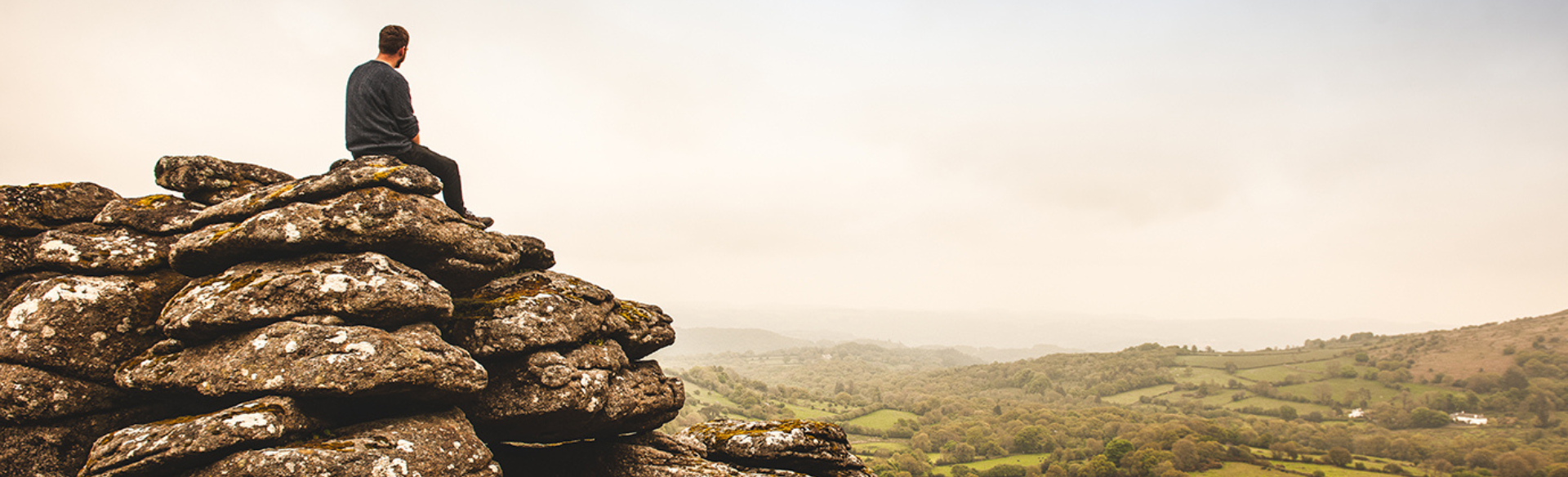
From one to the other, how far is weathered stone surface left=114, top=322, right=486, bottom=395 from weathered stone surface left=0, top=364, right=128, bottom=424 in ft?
2.05

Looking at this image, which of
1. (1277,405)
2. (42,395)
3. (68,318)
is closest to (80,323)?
(68,318)

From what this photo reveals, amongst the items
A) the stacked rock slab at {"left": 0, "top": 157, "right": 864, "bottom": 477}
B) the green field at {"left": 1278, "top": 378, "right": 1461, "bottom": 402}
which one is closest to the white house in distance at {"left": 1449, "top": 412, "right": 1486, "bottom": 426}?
the green field at {"left": 1278, "top": 378, "right": 1461, "bottom": 402}

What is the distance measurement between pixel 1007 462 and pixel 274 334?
12881 cm

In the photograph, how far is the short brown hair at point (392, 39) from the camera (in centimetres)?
1205

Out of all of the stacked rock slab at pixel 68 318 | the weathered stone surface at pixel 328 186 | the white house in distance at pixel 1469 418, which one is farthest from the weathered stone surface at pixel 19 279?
the white house in distance at pixel 1469 418

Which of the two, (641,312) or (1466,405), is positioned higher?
(641,312)

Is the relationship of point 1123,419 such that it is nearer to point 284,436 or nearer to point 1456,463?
point 1456,463

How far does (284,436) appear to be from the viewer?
28.1 ft

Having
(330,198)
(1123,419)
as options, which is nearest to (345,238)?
(330,198)

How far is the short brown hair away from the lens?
12.1 metres

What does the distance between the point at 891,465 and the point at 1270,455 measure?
78859 mm

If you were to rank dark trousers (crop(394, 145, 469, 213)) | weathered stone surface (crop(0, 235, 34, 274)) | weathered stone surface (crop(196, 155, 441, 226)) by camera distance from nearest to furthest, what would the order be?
1. weathered stone surface (crop(0, 235, 34, 274))
2. weathered stone surface (crop(196, 155, 441, 226))
3. dark trousers (crop(394, 145, 469, 213))

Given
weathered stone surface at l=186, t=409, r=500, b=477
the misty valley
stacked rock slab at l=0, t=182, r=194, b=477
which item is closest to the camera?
weathered stone surface at l=186, t=409, r=500, b=477

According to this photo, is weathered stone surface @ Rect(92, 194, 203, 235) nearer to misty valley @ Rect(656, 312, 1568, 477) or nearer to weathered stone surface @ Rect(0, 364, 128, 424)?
weathered stone surface @ Rect(0, 364, 128, 424)
